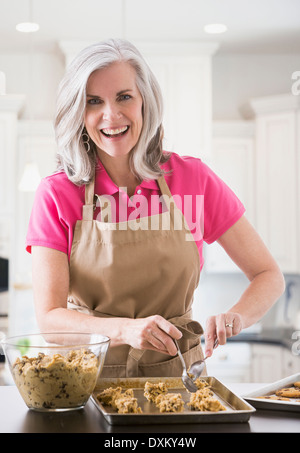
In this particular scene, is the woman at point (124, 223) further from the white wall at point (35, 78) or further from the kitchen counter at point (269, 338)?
the white wall at point (35, 78)

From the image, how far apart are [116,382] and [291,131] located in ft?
12.0

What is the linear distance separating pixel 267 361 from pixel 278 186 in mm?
1287

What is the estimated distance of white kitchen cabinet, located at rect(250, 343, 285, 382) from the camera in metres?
4.37

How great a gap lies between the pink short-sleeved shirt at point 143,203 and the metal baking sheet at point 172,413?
0.48 meters

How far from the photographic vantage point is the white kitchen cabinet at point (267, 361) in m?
4.37

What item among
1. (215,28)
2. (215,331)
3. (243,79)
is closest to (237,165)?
(243,79)

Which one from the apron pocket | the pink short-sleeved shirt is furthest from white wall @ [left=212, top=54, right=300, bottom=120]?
the apron pocket

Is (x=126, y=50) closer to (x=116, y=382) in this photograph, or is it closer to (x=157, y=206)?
(x=157, y=206)

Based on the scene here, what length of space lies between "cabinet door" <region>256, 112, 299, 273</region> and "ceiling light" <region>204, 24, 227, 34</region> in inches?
27.9

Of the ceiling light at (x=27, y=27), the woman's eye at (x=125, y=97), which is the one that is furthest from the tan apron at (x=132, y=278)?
the ceiling light at (x=27, y=27)

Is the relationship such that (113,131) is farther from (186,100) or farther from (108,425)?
(186,100)

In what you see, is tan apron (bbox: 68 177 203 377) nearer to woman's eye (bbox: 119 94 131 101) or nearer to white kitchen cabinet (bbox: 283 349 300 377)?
woman's eye (bbox: 119 94 131 101)

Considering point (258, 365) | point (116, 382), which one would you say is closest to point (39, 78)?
point (258, 365)

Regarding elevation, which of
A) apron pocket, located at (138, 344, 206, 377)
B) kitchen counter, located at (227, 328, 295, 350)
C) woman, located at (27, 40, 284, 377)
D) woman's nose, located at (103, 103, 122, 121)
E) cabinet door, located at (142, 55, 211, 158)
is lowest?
kitchen counter, located at (227, 328, 295, 350)
